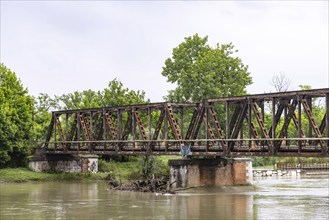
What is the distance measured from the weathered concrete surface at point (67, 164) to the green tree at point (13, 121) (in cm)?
163

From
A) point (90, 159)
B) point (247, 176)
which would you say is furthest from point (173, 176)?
point (90, 159)

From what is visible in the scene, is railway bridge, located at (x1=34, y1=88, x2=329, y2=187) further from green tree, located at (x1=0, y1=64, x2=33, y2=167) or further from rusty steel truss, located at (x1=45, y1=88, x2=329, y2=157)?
green tree, located at (x1=0, y1=64, x2=33, y2=167)

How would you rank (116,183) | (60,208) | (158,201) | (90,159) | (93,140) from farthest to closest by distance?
1. (90,159)
2. (93,140)
3. (116,183)
4. (158,201)
5. (60,208)

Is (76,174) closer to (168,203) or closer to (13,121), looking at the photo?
(13,121)

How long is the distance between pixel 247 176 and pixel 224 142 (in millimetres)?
5753

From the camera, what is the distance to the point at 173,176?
4806cm

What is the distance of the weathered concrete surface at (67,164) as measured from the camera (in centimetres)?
6588

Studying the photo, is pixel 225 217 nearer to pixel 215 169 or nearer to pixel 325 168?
pixel 215 169

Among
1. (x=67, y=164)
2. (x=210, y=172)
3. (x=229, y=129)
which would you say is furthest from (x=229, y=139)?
(x=67, y=164)

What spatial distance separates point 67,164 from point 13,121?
22.3 feet

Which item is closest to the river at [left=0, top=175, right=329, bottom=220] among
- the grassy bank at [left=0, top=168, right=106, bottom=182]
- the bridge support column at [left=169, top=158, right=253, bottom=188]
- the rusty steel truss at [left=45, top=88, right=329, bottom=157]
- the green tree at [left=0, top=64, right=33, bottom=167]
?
the bridge support column at [left=169, top=158, right=253, bottom=188]

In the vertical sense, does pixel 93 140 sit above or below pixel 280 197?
above

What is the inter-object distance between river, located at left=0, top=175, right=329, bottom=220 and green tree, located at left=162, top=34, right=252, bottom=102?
15979mm

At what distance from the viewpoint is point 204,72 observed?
68.4 metres
